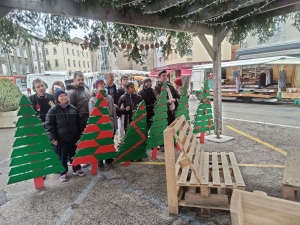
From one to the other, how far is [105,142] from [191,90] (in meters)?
15.1

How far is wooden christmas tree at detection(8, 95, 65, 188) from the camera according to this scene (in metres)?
3.19

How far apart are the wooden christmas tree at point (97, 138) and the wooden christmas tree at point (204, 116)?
239cm

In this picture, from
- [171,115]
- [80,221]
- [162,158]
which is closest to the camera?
[80,221]

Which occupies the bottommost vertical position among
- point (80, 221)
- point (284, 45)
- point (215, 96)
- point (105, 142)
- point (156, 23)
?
point (80, 221)

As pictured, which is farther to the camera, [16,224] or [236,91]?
[236,91]

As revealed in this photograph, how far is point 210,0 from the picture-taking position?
11.1ft

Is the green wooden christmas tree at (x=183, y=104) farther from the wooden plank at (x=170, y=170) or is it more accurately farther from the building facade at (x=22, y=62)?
the building facade at (x=22, y=62)

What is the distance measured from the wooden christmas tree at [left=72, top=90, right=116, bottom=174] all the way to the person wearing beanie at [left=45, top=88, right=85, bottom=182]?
255 mm

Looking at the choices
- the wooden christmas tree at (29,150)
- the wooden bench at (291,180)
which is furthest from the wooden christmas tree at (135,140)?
the wooden bench at (291,180)

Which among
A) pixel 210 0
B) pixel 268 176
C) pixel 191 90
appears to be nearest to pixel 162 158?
pixel 268 176

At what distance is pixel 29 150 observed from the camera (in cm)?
327

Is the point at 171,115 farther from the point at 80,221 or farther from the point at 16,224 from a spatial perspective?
the point at 16,224

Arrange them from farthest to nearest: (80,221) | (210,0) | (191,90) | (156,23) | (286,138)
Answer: (191,90) < (286,138) < (156,23) < (210,0) < (80,221)

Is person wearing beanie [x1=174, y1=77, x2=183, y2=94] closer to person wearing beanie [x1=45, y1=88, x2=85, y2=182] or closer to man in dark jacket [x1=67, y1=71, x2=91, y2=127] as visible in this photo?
man in dark jacket [x1=67, y1=71, x2=91, y2=127]
